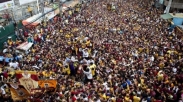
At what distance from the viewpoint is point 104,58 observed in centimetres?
1603

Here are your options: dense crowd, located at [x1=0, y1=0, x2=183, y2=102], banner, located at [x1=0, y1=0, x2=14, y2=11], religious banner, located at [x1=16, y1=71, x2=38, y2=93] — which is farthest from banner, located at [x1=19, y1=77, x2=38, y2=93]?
banner, located at [x1=0, y1=0, x2=14, y2=11]

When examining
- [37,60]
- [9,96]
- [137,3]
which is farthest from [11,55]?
[137,3]

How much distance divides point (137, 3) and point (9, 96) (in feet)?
89.2

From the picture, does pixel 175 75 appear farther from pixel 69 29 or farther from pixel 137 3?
pixel 137 3

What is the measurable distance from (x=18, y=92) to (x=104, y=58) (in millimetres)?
6876

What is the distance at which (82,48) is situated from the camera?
17344 mm

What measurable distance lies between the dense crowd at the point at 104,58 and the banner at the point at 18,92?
0.74 meters

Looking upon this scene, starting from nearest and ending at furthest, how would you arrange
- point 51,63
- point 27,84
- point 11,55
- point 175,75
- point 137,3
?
point 27,84
point 175,75
point 51,63
point 11,55
point 137,3

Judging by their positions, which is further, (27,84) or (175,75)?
(175,75)

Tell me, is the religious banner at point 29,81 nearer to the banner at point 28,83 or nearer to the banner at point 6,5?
the banner at point 28,83

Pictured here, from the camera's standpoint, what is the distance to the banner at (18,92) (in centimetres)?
1102

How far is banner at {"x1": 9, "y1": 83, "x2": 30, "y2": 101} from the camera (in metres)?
11.0

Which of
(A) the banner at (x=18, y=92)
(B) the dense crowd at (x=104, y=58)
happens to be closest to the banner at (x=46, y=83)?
(B) the dense crowd at (x=104, y=58)

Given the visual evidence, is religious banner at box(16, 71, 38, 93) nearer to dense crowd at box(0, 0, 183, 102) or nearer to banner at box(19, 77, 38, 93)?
banner at box(19, 77, 38, 93)
